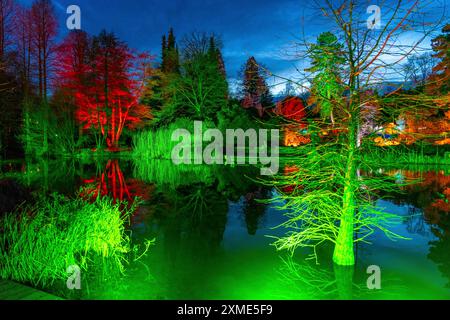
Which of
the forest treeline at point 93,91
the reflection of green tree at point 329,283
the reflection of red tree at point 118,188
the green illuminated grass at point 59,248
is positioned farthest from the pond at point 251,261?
the forest treeline at point 93,91

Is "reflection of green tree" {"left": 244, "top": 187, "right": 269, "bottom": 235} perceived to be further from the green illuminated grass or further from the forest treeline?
the forest treeline

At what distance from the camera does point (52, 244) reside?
3.43 meters

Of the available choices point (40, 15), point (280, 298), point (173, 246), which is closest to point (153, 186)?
point (173, 246)

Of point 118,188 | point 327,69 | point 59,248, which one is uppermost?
point 327,69

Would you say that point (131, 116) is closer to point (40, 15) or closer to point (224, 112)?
point (224, 112)

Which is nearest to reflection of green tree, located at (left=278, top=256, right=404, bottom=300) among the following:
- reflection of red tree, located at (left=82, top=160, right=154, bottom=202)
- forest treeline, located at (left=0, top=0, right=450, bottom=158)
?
reflection of red tree, located at (left=82, top=160, right=154, bottom=202)

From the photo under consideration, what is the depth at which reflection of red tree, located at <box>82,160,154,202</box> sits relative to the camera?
840 centimetres

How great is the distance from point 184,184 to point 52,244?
291 inches

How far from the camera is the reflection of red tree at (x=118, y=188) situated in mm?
8396

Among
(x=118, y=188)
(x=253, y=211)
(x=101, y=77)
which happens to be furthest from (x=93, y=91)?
(x=253, y=211)

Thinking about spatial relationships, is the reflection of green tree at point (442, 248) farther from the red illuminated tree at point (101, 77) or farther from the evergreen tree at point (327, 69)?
the red illuminated tree at point (101, 77)

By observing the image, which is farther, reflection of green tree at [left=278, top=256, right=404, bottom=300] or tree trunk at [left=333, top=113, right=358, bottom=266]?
tree trunk at [left=333, top=113, right=358, bottom=266]

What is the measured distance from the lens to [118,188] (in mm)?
9648

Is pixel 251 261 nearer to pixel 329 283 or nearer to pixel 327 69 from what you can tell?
pixel 329 283
